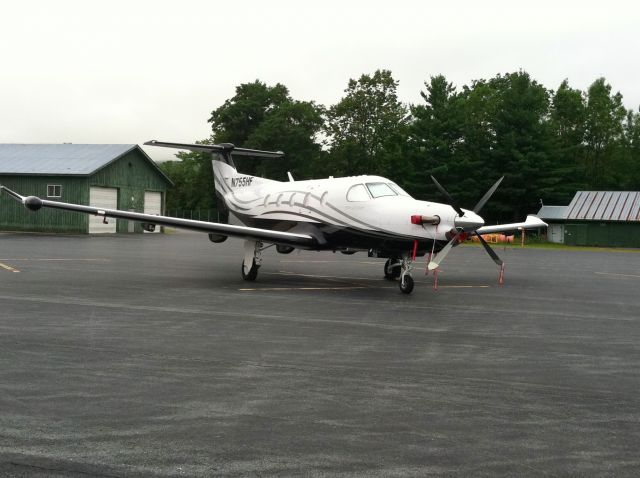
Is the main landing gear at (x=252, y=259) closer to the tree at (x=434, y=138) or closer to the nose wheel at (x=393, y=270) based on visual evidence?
the nose wheel at (x=393, y=270)

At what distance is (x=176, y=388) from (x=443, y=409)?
2.84m

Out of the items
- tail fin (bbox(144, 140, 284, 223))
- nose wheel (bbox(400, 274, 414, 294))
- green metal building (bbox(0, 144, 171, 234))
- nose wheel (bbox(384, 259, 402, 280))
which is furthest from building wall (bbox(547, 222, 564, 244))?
nose wheel (bbox(400, 274, 414, 294))

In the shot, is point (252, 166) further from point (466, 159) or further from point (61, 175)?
point (61, 175)

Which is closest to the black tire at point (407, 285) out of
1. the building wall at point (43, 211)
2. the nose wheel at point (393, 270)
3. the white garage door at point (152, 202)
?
the nose wheel at point (393, 270)

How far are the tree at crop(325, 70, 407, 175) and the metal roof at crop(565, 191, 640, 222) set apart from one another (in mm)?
24333

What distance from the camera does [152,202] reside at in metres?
66.2

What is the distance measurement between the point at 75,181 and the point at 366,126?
130 ft

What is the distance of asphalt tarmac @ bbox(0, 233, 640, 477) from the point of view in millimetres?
5613

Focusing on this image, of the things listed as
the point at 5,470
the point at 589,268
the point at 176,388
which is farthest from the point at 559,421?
the point at 589,268

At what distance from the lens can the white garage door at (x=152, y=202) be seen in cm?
6506

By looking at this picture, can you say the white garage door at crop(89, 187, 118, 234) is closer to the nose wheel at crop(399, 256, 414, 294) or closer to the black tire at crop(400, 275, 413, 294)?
the nose wheel at crop(399, 256, 414, 294)

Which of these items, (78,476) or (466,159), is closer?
(78,476)

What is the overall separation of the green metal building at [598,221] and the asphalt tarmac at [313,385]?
46.2m

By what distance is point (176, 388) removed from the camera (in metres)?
7.84
